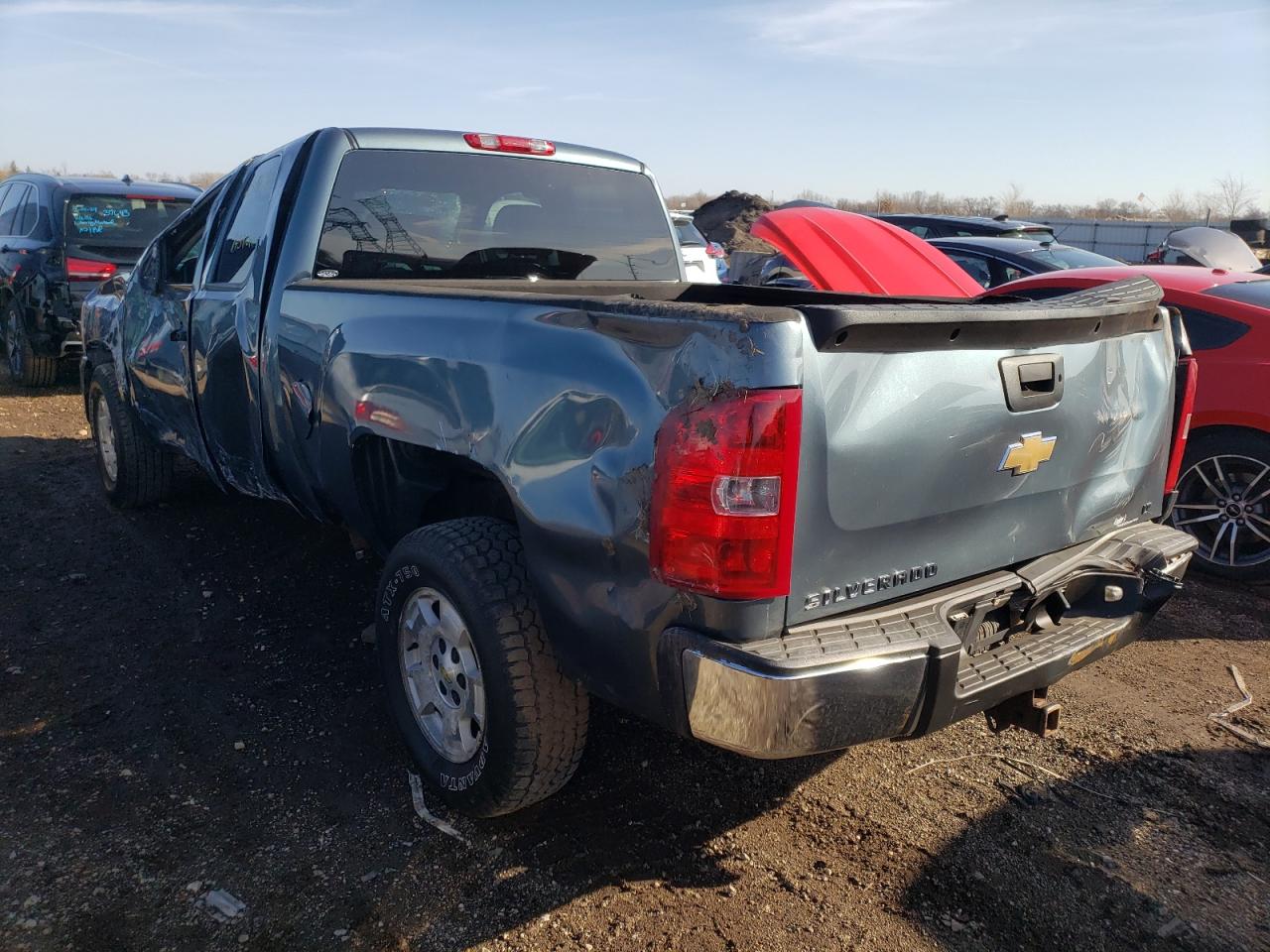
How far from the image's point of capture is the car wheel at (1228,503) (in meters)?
4.82

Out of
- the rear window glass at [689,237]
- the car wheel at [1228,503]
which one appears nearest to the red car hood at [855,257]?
the car wheel at [1228,503]

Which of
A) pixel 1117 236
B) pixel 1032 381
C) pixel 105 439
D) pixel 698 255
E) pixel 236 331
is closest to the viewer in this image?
pixel 1032 381

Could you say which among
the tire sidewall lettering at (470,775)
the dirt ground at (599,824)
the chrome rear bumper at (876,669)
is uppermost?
the chrome rear bumper at (876,669)

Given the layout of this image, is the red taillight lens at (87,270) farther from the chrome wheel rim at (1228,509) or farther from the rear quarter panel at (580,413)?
the chrome wheel rim at (1228,509)

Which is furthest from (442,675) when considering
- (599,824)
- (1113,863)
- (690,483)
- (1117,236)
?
(1117,236)

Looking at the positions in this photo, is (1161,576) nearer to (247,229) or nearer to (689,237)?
(247,229)

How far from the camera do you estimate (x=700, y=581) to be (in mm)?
2137

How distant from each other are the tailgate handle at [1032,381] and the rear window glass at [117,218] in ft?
27.4

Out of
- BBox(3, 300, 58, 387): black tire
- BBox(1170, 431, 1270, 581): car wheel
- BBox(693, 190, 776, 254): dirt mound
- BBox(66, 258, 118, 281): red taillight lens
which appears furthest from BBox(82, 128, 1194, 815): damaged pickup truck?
BBox(693, 190, 776, 254): dirt mound

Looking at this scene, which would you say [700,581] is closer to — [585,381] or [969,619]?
[585,381]

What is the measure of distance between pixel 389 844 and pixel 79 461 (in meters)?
5.47

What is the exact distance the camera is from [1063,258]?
9.15 meters

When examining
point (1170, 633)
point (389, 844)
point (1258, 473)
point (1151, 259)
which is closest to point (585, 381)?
point (389, 844)

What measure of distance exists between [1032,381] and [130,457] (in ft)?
16.3
